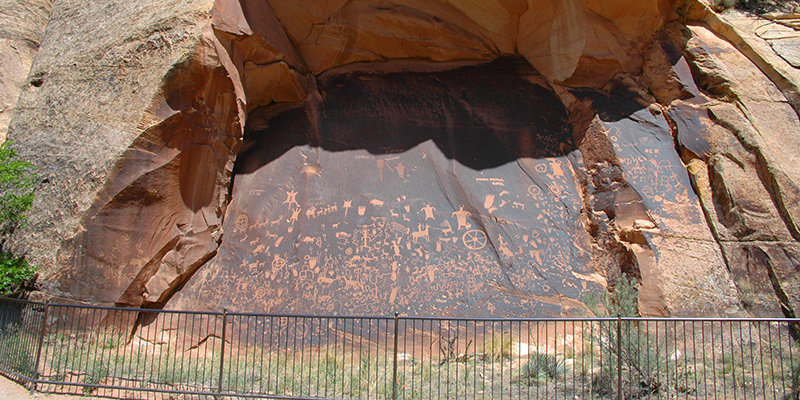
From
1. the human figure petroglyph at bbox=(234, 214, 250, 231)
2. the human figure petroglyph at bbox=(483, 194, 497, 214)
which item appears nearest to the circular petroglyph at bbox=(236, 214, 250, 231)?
the human figure petroglyph at bbox=(234, 214, 250, 231)

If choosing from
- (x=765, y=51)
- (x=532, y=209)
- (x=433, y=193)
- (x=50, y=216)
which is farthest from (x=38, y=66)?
(x=765, y=51)

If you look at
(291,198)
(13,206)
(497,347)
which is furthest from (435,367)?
(13,206)

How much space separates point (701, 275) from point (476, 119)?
16.7 feet

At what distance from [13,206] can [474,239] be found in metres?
7.43

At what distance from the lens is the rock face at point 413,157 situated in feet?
24.2

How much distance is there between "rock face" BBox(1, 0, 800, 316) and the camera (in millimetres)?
7379

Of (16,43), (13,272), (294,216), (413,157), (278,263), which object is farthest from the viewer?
(16,43)

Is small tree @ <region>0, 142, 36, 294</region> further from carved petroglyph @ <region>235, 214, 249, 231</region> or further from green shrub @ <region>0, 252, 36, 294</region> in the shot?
carved petroglyph @ <region>235, 214, 249, 231</region>

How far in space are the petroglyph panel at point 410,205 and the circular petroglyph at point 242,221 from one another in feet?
0.08

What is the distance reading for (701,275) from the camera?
7.30 meters

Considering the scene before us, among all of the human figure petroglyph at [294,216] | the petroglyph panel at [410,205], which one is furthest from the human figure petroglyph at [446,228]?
the human figure petroglyph at [294,216]

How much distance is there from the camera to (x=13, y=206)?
7258 mm

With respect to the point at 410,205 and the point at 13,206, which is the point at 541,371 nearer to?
the point at 410,205

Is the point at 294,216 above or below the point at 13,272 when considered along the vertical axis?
above
